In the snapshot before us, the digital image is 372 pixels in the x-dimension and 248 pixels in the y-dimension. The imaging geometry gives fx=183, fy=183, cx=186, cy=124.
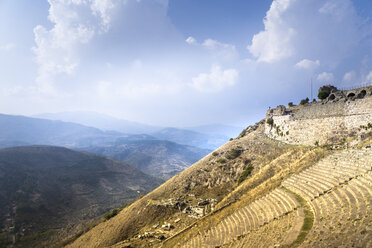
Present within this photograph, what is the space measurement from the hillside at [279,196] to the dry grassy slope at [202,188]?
20cm

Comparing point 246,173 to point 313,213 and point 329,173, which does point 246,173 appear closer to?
point 329,173

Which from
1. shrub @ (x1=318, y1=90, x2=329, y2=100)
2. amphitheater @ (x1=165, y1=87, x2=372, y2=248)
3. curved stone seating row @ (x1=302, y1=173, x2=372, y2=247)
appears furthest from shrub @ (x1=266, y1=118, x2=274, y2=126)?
curved stone seating row @ (x1=302, y1=173, x2=372, y2=247)

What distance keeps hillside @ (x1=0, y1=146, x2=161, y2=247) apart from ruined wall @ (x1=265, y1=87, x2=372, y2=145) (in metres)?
60.9

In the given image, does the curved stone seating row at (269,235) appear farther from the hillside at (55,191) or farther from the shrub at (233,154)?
the hillside at (55,191)

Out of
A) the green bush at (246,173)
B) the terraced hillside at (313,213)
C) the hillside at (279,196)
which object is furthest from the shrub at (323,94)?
the terraced hillside at (313,213)

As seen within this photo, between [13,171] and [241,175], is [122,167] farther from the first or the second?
[241,175]

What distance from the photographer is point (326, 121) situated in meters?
34.7

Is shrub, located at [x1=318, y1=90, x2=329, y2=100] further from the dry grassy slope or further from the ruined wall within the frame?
the dry grassy slope

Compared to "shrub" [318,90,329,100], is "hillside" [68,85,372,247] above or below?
below

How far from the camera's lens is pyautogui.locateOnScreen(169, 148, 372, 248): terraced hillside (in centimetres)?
1100

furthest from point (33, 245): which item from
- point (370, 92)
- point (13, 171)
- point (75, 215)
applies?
point (13, 171)

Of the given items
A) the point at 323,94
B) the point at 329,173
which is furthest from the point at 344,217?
the point at 323,94

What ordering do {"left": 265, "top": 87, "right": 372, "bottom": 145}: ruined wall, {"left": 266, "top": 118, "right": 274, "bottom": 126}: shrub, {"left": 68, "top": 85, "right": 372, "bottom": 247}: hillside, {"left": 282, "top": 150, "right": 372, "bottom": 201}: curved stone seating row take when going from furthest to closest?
{"left": 266, "top": 118, "right": 274, "bottom": 126}: shrub, {"left": 265, "top": 87, "right": 372, "bottom": 145}: ruined wall, {"left": 282, "top": 150, "right": 372, "bottom": 201}: curved stone seating row, {"left": 68, "top": 85, "right": 372, "bottom": 247}: hillside

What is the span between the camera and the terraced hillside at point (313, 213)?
1100cm
